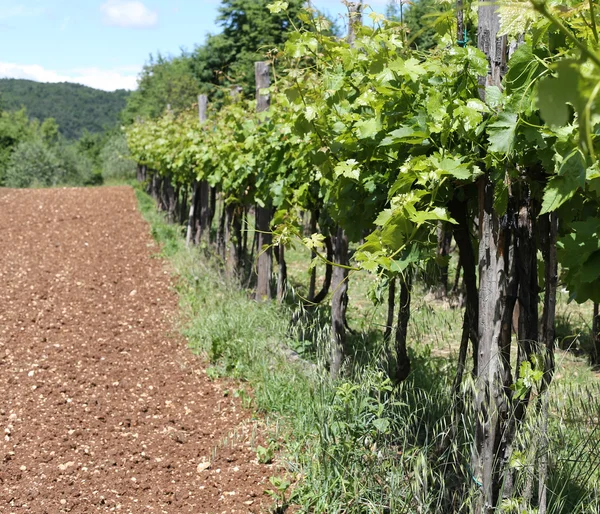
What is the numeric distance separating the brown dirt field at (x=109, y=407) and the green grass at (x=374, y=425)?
232mm

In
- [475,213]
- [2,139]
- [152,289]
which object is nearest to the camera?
[475,213]

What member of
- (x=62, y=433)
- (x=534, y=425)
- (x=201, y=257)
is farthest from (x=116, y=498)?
(x=201, y=257)

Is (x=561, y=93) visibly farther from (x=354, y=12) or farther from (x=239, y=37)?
(x=239, y=37)

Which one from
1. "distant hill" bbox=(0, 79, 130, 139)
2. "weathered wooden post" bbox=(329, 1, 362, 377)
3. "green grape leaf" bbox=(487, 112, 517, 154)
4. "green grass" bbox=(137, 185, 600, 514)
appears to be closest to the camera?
"green grape leaf" bbox=(487, 112, 517, 154)

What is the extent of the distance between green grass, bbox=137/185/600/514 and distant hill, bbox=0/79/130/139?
131725mm

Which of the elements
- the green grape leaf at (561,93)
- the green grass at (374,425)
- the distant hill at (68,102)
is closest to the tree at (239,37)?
the green grass at (374,425)

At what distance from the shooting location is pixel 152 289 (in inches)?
310

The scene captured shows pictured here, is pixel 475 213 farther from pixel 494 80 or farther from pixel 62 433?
pixel 62 433

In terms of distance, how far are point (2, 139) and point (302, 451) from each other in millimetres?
61811

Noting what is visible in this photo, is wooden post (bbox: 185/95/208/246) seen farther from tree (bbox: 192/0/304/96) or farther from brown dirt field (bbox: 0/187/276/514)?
tree (bbox: 192/0/304/96)

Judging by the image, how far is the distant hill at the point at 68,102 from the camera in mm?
133625

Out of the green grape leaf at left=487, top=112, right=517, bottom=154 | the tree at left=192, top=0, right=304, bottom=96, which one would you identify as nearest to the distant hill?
the tree at left=192, top=0, right=304, bottom=96

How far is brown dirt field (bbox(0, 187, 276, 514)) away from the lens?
3570 mm

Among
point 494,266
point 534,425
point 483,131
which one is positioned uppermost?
point 483,131
